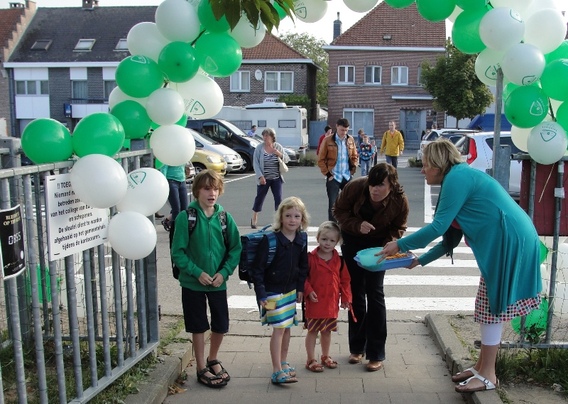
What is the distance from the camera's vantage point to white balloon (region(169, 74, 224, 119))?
4672 mm

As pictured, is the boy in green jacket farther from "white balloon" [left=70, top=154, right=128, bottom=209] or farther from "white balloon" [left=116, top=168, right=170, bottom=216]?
"white balloon" [left=70, top=154, right=128, bottom=209]

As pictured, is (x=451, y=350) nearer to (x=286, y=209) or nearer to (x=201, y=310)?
(x=286, y=209)

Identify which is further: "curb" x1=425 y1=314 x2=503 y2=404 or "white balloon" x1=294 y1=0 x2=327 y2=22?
"white balloon" x1=294 y1=0 x2=327 y2=22

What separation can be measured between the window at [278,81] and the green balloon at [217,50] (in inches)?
1576

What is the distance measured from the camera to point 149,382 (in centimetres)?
440

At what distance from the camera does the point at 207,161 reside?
20.0 metres

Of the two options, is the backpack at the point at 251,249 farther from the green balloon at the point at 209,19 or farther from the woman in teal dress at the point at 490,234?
the green balloon at the point at 209,19

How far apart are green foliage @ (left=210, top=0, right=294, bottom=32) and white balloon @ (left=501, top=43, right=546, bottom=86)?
1.56 meters

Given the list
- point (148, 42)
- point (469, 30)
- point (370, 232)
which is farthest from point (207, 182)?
point (469, 30)

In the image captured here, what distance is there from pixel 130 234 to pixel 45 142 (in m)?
0.74

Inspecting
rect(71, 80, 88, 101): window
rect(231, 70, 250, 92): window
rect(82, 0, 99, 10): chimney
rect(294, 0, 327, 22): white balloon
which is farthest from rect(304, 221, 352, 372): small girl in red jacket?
rect(82, 0, 99, 10): chimney

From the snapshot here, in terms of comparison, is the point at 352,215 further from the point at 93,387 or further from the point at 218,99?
the point at 93,387

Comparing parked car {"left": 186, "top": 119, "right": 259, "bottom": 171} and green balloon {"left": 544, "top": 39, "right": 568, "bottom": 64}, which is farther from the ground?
green balloon {"left": 544, "top": 39, "right": 568, "bottom": 64}

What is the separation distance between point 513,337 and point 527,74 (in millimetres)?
2194
